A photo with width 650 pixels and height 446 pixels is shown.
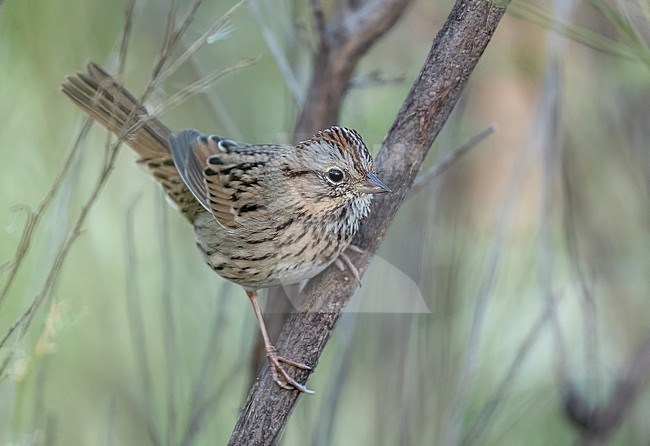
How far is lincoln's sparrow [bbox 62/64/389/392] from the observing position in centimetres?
285

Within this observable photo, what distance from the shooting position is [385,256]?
3.44m

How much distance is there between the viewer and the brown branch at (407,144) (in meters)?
2.43

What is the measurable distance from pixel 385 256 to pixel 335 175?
62 cm

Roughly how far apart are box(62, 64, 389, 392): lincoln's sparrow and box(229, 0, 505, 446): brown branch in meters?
0.07

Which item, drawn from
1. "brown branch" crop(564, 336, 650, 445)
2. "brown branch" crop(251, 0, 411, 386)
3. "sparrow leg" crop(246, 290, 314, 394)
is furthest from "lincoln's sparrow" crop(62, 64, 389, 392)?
"brown branch" crop(564, 336, 650, 445)

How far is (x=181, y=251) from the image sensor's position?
531 centimetres

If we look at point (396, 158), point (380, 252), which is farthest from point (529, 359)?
point (396, 158)

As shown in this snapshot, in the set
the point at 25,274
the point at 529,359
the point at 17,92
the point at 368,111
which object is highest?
the point at 17,92

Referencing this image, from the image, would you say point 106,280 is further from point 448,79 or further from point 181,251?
point 448,79

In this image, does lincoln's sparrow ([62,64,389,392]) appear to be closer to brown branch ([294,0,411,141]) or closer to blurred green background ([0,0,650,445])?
blurred green background ([0,0,650,445])

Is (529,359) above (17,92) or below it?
below

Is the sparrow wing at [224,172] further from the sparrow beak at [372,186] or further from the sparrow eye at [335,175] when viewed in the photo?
the sparrow beak at [372,186]

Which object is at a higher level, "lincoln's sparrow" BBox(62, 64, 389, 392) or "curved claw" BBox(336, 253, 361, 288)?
"lincoln's sparrow" BBox(62, 64, 389, 392)

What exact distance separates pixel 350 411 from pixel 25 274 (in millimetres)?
1905
